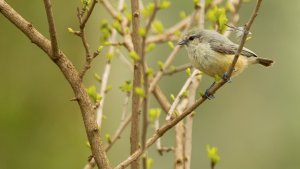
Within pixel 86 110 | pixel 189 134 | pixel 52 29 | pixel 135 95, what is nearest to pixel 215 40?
pixel 189 134

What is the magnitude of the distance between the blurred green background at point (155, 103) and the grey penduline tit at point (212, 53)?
1835mm

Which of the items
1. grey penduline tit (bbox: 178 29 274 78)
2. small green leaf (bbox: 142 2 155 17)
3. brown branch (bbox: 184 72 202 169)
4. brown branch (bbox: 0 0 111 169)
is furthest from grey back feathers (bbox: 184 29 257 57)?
small green leaf (bbox: 142 2 155 17)

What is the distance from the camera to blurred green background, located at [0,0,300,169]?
18.0 feet

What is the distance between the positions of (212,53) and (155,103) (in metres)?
5.59

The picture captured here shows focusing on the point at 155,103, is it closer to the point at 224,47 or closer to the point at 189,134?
the point at 224,47

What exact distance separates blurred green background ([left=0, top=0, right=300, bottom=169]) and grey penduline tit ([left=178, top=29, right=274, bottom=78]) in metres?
1.83

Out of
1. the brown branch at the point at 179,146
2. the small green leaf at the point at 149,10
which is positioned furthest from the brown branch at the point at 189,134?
the small green leaf at the point at 149,10

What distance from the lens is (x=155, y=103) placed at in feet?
31.6

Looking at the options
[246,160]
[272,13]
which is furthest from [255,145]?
[272,13]

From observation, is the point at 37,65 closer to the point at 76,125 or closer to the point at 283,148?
the point at 76,125

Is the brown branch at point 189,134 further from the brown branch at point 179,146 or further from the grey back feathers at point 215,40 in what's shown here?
the grey back feathers at point 215,40

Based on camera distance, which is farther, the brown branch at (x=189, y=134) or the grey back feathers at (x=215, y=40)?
the grey back feathers at (x=215, y=40)

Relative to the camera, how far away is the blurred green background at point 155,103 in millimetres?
5477

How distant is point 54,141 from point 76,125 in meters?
0.26
